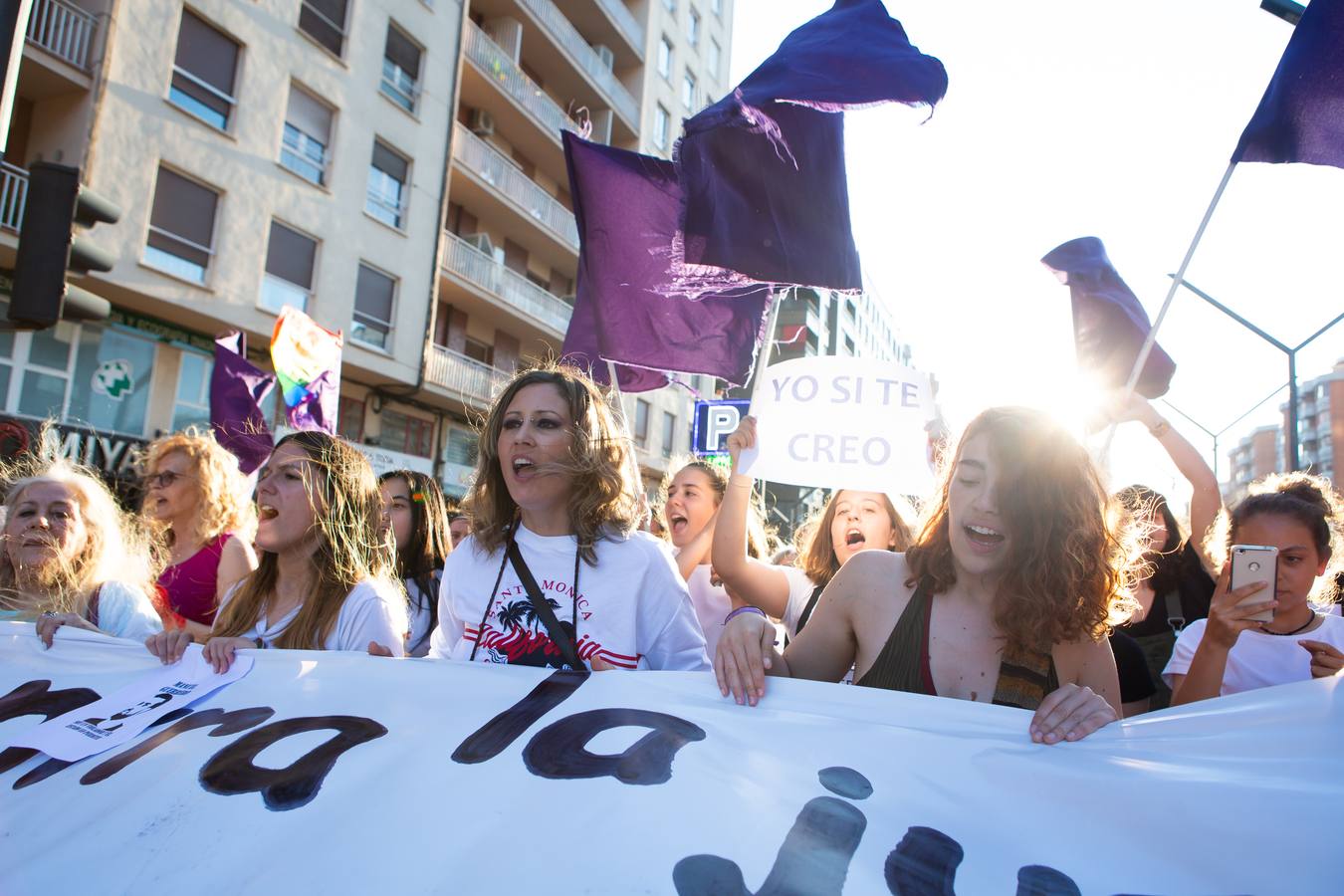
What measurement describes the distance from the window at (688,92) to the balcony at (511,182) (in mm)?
9512

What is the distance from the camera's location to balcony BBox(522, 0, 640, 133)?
72.8 ft

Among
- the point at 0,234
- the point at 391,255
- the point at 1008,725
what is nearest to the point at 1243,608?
the point at 1008,725

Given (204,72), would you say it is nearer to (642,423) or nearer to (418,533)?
(418,533)

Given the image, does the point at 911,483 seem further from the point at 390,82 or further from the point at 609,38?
the point at 609,38

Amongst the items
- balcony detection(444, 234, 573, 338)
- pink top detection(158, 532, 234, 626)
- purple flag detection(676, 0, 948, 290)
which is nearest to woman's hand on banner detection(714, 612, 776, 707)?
purple flag detection(676, 0, 948, 290)

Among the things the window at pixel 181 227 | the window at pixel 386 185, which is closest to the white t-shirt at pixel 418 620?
the window at pixel 181 227

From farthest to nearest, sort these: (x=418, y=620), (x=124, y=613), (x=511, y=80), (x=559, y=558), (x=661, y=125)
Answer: (x=661, y=125) → (x=511, y=80) → (x=418, y=620) → (x=124, y=613) → (x=559, y=558)

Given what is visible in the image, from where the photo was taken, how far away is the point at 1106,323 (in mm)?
3682

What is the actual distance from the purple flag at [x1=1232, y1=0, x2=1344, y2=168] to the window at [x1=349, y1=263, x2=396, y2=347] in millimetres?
15752

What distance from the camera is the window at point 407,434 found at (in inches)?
721

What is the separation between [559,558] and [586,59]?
24240 mm

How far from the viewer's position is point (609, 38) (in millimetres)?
26062

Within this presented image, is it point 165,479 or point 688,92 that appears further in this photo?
point 688,92

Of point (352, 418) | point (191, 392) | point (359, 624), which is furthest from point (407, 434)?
point (359, 624)
